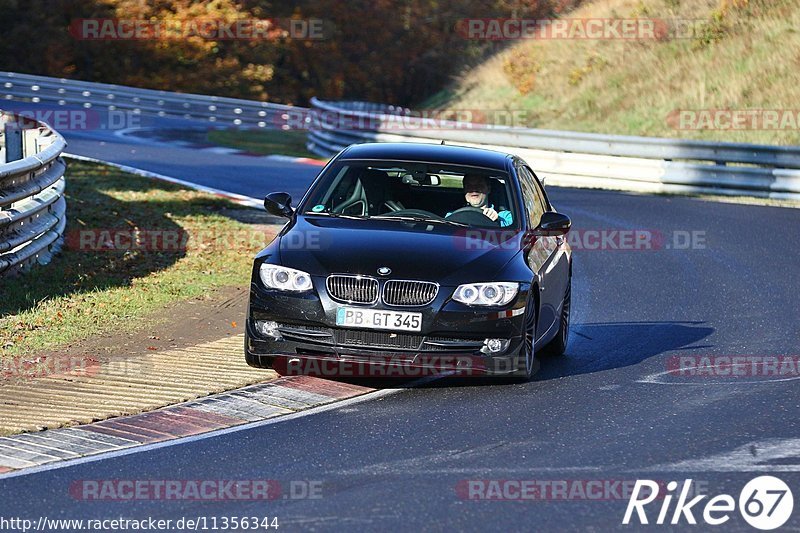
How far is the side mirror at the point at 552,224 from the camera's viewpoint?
995 centimetres

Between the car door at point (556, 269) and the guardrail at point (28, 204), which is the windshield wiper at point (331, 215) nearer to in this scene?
the car door at point (556, 269)

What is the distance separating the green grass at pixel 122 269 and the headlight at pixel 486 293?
10.9ft

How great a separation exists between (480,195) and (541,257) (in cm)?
72

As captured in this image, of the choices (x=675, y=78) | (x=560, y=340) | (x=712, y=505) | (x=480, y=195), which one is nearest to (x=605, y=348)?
(x=560, y=340)

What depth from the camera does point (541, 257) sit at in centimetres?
988

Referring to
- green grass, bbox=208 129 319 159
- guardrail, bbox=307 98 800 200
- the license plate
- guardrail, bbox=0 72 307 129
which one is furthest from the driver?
guardrail, bbox=0 72 307 129

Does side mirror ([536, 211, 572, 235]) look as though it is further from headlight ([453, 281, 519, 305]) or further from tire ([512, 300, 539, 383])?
headlight ([453, 281, 519, 305])

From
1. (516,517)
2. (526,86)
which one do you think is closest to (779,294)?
(516,517)

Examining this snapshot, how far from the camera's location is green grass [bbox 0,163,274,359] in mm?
10930

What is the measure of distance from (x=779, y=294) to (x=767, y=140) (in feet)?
49.4

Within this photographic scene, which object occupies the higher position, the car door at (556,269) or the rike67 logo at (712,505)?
the car door at (556,269)

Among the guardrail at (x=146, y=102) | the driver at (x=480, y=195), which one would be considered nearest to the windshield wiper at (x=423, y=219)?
the driver at (x=480, y=195)

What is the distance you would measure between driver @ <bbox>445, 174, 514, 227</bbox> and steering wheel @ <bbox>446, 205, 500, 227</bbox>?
3 centimetres

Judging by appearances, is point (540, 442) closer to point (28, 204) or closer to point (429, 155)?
point (429, 155)
